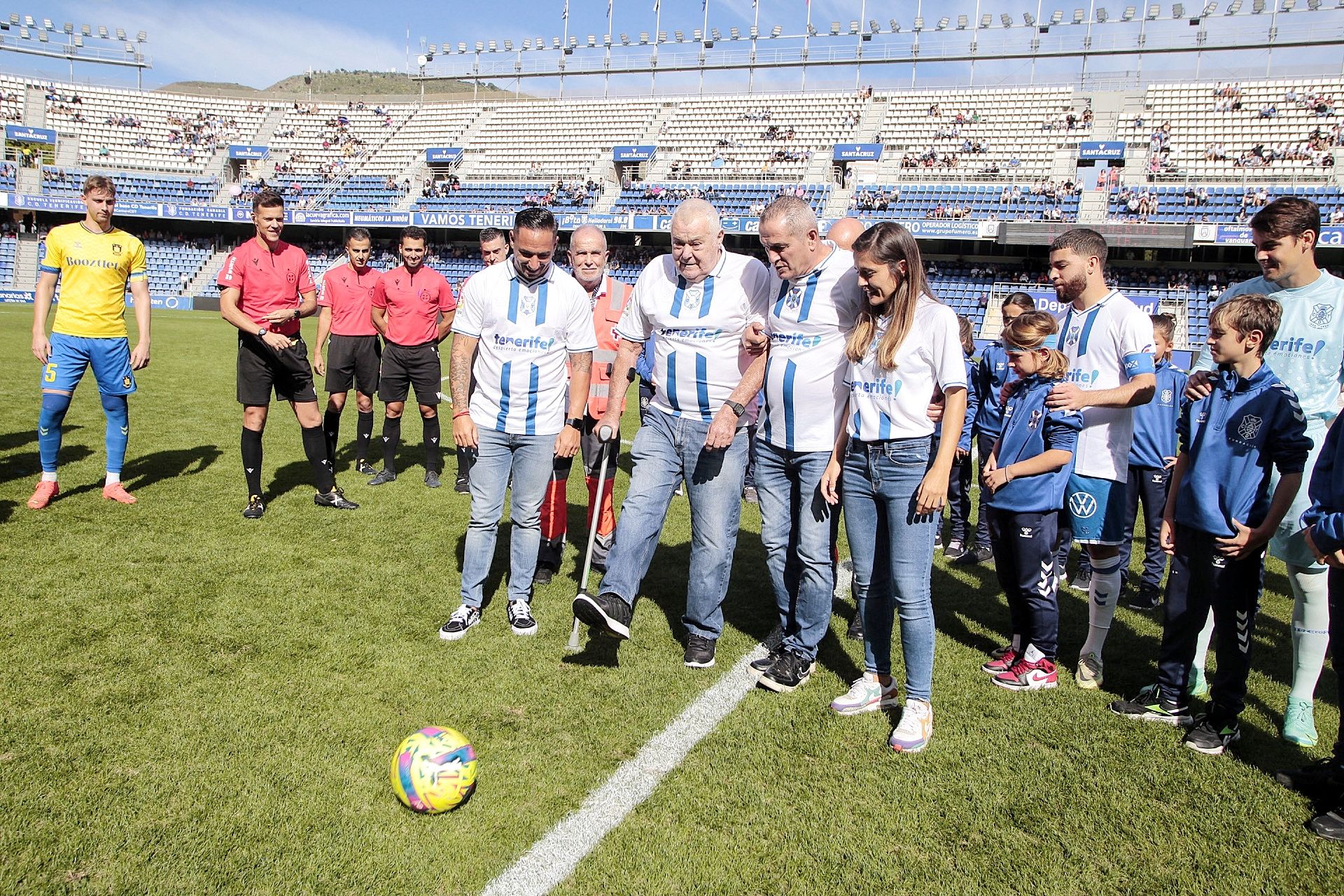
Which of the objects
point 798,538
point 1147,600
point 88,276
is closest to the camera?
point 798,538

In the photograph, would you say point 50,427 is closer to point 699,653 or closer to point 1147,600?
point 699,653

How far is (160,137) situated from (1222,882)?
53141 millimetres

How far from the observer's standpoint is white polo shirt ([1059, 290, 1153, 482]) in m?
4.18

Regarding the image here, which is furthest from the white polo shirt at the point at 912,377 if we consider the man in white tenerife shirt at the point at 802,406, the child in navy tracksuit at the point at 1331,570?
the child in navy tracksuit at the point at 1331,570

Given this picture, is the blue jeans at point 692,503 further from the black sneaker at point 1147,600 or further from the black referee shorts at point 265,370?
the black referee shorts at point 265,370

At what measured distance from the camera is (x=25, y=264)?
35.8 metres

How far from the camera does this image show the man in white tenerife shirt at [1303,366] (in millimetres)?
3795

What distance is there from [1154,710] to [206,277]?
1663 inches

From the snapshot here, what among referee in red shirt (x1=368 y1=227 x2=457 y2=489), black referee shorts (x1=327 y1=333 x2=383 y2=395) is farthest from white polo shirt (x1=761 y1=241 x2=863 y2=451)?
black referee shorts (x1=327 y1=333 x2=383 y2=395)

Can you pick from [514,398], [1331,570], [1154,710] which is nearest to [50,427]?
[514,398]

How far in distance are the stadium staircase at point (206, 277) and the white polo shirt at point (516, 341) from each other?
3809cm

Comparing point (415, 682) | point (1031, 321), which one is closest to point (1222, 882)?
point (1031, 321)

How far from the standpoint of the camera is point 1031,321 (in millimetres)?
4180

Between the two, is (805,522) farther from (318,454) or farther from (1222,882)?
(318,454)
